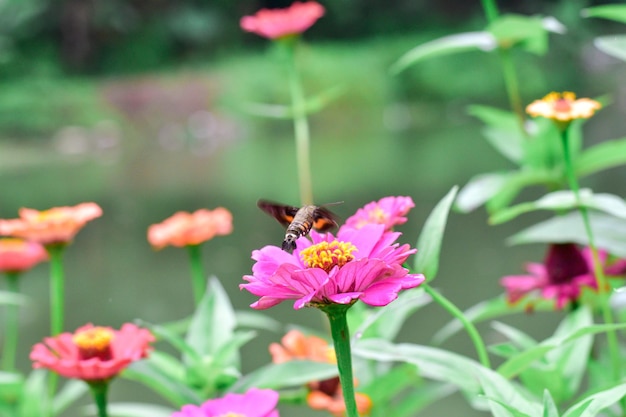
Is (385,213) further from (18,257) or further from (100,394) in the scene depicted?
(18,257)

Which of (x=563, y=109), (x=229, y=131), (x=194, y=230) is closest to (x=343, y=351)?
(x=563, y=109)

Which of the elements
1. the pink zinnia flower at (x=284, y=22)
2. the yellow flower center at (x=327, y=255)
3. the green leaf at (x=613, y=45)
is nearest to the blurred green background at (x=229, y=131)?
the pink zinnia flower at (x=284, y=22)

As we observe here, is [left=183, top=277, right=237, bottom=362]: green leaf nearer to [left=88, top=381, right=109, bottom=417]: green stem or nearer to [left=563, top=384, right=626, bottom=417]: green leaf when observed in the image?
[left=88, top=381, right=109, bottom=417]: green stem

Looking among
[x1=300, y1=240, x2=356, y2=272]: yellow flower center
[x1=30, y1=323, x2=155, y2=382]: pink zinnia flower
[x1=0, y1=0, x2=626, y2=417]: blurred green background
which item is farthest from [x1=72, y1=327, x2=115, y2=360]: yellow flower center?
[x1=0, y1=0, x2=626, y2=417]: blurred green background

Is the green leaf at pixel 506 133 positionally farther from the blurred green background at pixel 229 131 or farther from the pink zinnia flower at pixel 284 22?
the blurred green background at pixel 229 131

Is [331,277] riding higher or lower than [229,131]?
lower

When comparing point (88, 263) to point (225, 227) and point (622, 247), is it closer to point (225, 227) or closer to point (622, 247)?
point (225, 227)
